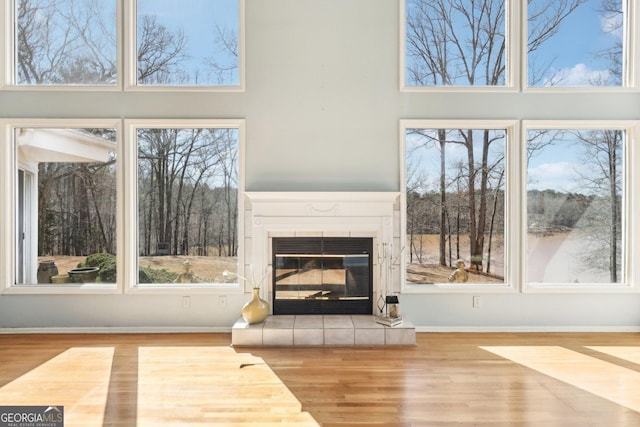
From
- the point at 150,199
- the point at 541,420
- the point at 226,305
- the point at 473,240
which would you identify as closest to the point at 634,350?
the point at 473,240

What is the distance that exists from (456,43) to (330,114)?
4.89 ft

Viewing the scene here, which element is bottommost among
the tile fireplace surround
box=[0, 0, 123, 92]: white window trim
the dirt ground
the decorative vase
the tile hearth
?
the tile hearth

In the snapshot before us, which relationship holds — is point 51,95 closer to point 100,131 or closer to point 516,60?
point 100,131

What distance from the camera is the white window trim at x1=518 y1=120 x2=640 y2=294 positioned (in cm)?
398

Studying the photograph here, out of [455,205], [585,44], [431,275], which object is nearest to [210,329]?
[431,275]

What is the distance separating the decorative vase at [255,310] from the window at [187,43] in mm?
2165

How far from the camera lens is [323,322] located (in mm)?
3719

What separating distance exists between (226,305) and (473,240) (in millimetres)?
2596

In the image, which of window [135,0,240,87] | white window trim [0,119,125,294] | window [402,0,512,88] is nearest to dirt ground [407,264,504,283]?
window [402,0,512,88]

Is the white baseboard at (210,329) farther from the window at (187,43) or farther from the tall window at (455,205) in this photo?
the window at (187,43)

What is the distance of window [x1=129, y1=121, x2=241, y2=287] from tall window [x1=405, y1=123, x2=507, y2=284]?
1834 millimetres

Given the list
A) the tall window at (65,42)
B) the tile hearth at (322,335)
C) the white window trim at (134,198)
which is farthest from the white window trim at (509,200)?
the tall window at (65,42)

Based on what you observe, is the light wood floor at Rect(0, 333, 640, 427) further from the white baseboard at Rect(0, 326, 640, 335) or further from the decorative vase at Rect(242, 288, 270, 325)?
the decorative vase at Rect(242, 288, 270, 325)

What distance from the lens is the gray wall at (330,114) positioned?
3963 millimetres
